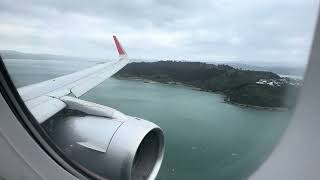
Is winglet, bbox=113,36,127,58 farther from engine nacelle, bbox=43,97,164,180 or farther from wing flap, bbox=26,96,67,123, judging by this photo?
wing flap, bbox=26,96,67,123

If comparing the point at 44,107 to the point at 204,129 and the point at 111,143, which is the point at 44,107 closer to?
the point at 111,143

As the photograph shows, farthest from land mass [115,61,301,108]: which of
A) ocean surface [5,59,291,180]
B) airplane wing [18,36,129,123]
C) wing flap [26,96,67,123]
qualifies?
wing flap [26,96,67,123]

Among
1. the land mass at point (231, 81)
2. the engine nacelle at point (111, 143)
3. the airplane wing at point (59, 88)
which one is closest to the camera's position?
the land mass at point (231, 81)

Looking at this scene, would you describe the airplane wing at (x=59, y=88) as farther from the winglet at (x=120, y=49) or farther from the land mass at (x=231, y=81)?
the land mass at (x=231, y=81)

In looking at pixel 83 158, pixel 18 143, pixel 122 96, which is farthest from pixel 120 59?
pixel 18 143

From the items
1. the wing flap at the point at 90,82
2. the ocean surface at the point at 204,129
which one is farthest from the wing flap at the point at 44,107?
the ocean surface at the point at 204,129

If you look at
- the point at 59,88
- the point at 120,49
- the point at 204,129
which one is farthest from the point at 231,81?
the point at 59,88
